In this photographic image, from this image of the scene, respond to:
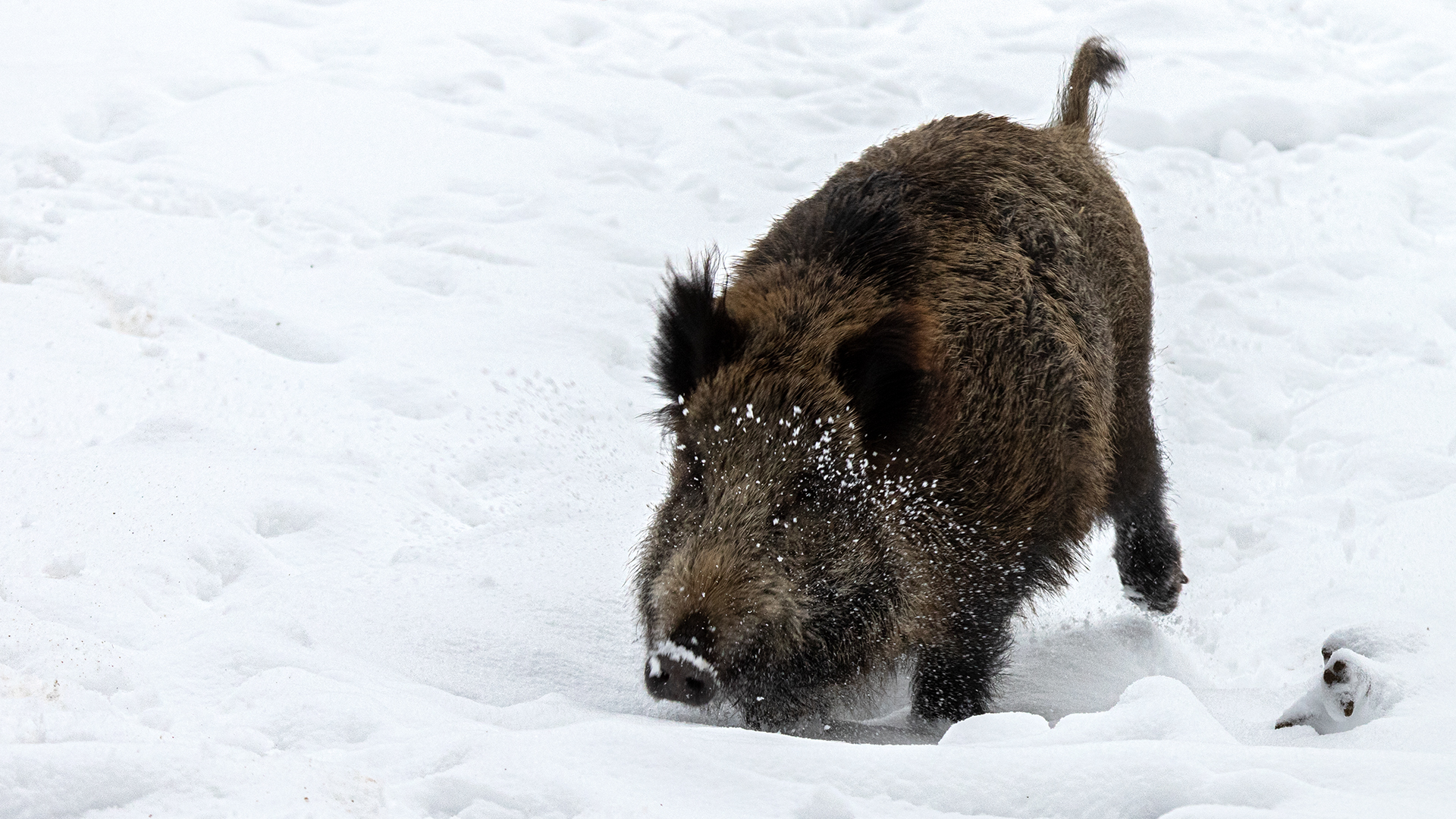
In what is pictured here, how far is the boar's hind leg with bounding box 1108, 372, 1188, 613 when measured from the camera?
4348 mm

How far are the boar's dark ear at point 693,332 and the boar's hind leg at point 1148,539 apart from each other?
178 centimetres

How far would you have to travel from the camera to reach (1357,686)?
2711 mm

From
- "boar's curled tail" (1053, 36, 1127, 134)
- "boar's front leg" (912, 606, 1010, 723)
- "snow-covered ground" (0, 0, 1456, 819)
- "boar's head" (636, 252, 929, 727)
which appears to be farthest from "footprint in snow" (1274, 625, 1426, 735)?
"boar's curled tail" (1053, 36, 1127, 134)

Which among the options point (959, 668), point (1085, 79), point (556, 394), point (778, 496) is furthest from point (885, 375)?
point (556, 394)

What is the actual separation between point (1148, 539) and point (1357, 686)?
182 cm

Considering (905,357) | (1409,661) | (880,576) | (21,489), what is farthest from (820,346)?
(21,489)

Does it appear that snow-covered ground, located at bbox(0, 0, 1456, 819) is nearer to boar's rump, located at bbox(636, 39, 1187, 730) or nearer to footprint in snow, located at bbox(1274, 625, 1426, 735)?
footprint in snow, located at bbox(1274, 625, 1426, 735)

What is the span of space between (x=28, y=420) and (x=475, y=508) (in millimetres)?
1412

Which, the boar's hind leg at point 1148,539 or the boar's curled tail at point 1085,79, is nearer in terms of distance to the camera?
the boar's hind leg at point 1148,539

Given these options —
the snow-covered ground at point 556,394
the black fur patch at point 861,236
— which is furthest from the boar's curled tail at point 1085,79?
the black fur patch at point 861,236

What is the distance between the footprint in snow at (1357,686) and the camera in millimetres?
2668

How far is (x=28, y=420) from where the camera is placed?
3875 millimetres

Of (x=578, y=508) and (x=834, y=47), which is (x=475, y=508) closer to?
(x=578, y=508)

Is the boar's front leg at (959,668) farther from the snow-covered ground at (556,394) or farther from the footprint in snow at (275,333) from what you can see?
the footprint in snow at (275,333)
